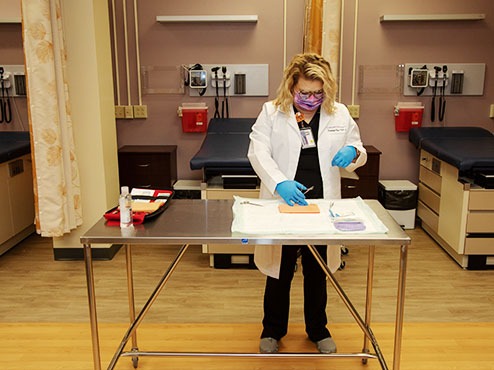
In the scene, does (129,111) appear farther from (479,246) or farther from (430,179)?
(479,246)

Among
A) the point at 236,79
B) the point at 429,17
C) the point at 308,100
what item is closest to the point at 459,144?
the point at 429,17

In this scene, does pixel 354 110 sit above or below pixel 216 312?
above

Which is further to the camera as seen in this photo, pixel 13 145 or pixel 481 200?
pixel 13 145

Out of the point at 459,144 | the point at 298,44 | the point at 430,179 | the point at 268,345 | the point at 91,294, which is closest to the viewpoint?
the point at 91,294

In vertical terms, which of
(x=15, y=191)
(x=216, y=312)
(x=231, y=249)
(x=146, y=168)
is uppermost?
(x=146, y=168)

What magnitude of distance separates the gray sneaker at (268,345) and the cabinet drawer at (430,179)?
2068mm

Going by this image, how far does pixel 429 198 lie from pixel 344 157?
7.13 feet

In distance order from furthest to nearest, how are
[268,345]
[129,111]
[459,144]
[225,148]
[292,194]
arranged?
[129,111] < [459,144] < [225,148] < [268,345] < [292,194]

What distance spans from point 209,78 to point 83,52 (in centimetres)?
127

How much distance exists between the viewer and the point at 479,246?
11.4ft

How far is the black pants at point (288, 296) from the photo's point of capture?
243cm

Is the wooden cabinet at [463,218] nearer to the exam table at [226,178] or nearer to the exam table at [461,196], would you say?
the exam table at [461,196]

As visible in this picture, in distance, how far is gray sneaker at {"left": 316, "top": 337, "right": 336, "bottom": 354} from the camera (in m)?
2.48

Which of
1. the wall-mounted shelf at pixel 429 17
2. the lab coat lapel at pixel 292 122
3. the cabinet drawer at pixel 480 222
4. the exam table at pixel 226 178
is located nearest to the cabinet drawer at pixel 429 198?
the cabinet drawer at pixel 480 222
